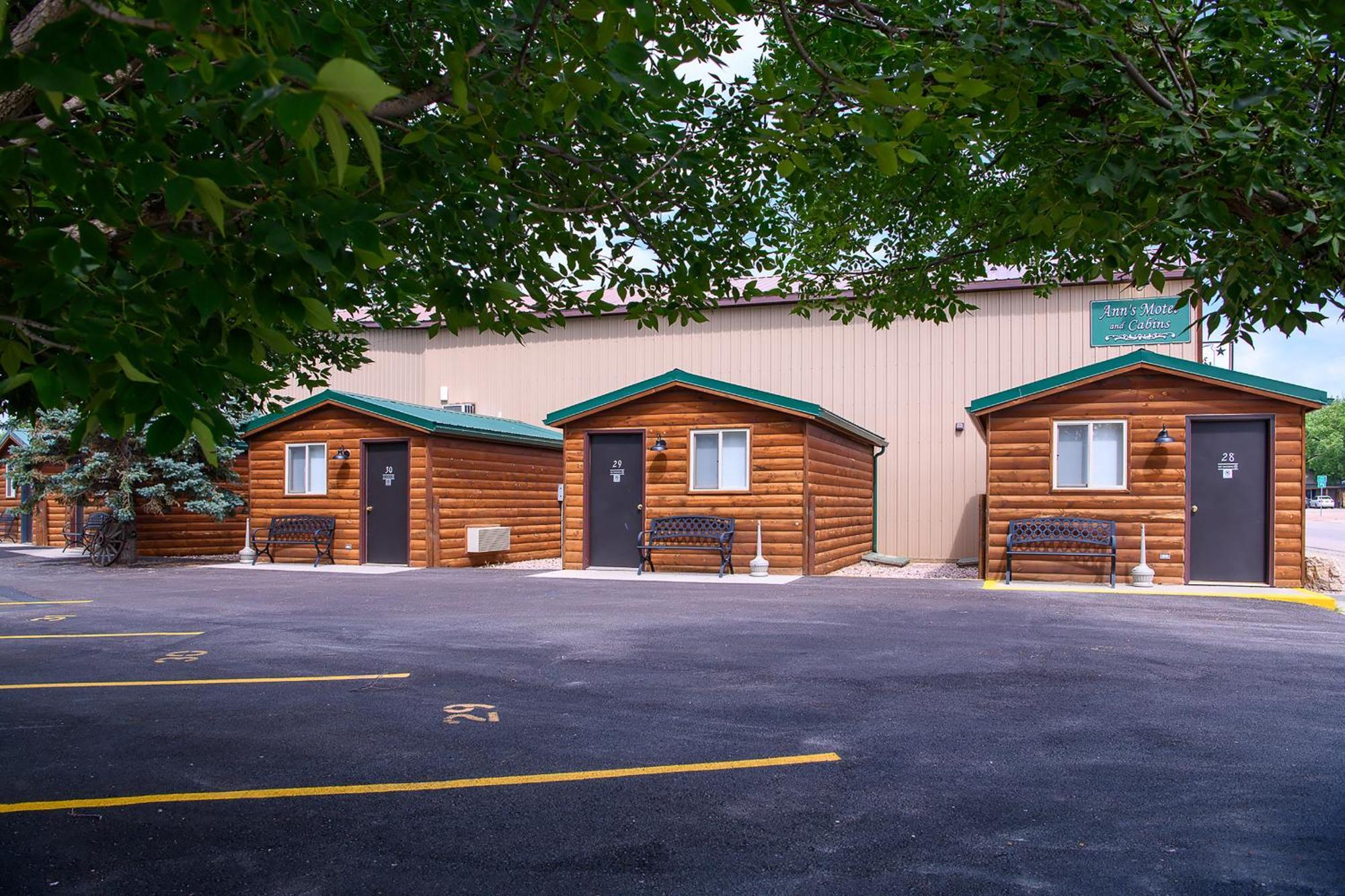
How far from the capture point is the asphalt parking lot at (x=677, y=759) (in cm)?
356

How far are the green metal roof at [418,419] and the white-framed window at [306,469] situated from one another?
76cm

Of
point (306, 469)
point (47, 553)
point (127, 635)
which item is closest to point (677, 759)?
point (127, 635)

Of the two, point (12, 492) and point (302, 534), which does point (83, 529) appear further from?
point (12, 492)

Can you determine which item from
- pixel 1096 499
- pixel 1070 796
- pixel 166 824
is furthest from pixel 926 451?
pixel 166 824

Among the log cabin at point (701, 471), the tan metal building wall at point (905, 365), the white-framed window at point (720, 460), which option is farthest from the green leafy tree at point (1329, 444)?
the white-framed window at point (720, 460)

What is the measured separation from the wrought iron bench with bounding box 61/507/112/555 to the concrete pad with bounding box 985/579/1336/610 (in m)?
17.8

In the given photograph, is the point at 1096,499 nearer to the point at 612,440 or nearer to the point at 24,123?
the point at 612,440

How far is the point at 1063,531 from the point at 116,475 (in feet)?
58.6

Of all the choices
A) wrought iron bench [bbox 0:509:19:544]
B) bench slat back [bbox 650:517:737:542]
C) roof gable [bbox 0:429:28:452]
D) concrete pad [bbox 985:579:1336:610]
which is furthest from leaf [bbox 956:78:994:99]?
wrought iron bench [bbox 0:509:19:544]

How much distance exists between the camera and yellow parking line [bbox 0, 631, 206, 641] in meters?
9.00

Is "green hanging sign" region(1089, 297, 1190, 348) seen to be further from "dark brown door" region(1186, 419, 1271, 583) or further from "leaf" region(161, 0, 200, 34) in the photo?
"leaf" region(161, 0, 200, 34)

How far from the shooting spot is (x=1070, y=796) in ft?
14.3

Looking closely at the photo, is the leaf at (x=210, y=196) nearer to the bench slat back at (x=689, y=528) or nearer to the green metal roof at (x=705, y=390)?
the green metal roof at (x=705, y=390)

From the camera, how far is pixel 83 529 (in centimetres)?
2134
